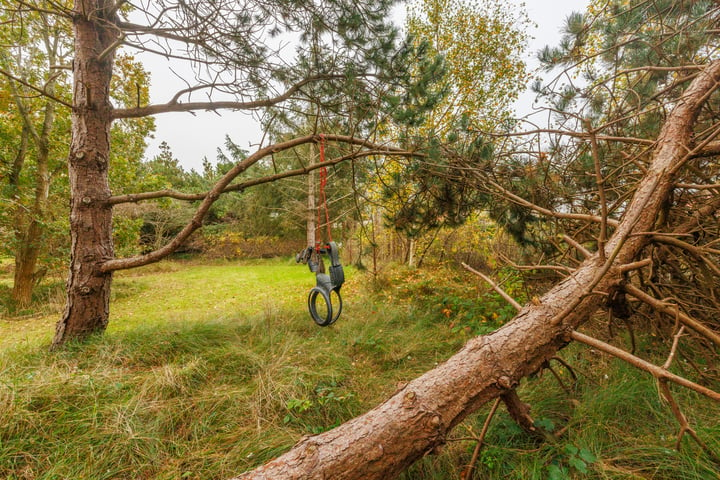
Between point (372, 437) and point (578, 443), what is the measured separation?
1.28 m

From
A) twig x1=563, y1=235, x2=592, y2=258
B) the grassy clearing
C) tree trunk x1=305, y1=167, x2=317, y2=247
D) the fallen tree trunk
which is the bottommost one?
the grassy clearing

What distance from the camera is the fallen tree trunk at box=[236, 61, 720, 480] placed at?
3.59 ft

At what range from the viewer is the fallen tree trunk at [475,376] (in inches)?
43.1

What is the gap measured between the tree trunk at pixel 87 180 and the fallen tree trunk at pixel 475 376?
2839 mm

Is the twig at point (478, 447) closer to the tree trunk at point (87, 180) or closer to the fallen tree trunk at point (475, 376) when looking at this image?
the fallen tree trunk at point (475, 376)

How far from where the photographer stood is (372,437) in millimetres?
1143

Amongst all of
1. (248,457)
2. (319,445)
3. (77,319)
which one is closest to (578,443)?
(319,445)

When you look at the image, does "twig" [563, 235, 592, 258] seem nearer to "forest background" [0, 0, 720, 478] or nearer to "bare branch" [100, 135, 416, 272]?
"forest background" [0, 0, 720, 478]

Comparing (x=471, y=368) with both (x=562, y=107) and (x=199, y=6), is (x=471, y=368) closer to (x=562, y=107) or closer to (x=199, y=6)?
(x=562, y=107)

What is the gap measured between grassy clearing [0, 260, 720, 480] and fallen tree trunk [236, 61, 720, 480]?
56cm

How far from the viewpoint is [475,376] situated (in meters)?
1.32

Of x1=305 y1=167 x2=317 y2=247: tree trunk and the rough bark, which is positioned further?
x1=305 y1=167 x2=317 y2=247: tree trunk

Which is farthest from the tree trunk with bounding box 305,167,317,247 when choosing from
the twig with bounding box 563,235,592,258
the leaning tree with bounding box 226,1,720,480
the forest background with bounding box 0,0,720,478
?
the twig with bounding box 563,235,592,258

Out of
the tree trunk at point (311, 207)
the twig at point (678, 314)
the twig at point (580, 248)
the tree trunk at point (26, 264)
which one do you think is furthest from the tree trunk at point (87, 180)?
the tree trunk at point (311, 207)
